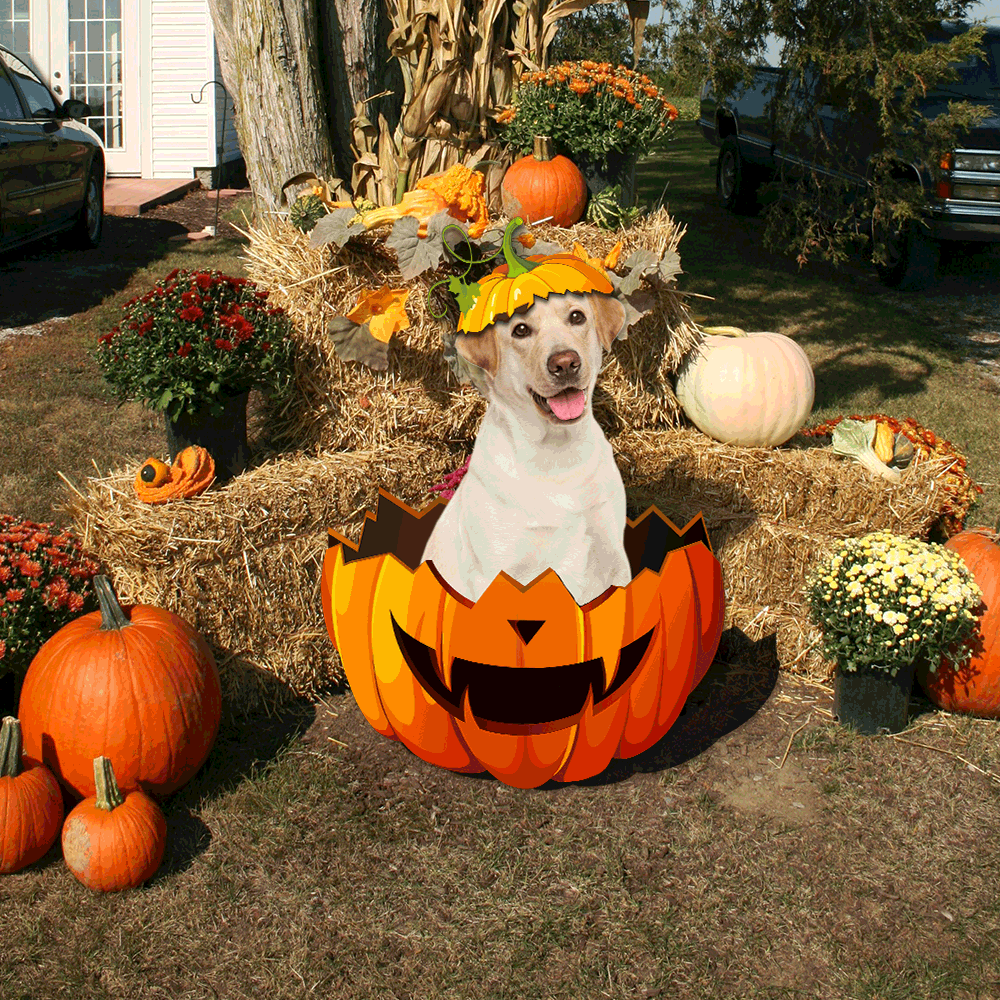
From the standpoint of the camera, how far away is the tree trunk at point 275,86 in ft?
16.7

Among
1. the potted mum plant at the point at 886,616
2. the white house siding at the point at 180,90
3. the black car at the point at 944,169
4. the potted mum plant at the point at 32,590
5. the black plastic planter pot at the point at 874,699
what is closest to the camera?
the potted mum plant at the point at 32,590

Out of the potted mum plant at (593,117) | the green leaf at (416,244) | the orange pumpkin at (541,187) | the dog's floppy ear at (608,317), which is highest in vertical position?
the potted mum plant at (593,117)

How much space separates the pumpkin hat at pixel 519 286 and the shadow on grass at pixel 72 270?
6630 mm

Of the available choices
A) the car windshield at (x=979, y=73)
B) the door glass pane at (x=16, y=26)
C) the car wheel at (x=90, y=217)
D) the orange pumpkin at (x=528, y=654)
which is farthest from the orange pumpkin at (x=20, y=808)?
the door glass pane at (x=16, y=26)

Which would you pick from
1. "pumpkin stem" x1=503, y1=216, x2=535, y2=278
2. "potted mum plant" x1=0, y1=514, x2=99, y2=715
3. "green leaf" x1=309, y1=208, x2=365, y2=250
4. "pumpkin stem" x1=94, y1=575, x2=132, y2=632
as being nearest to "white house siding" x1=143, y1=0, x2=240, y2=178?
"green leaf" x1=309, y1=208, x2=365, y2=250

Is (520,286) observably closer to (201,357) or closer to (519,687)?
(519,687)

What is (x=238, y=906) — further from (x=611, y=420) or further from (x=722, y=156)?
(x=722, y=156)

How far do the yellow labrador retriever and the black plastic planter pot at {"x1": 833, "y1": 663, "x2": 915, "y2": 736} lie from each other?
137 cm

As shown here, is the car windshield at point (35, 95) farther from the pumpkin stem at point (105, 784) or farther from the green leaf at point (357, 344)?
the pumpkin stem at point (105, 784)

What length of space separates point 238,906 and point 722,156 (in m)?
13.2

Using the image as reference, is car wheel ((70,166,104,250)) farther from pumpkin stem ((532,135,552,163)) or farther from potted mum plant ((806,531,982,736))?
potted mum plant ((806,531,982,736))

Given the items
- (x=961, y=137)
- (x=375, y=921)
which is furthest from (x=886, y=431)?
(x=961, y=137)

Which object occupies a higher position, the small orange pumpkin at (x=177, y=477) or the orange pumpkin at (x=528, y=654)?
the small orange pumpkin at (x=177, y=477)

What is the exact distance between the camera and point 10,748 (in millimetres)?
3170
